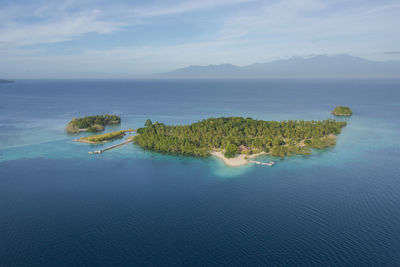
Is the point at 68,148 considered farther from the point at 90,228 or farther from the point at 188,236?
the point at 188,236

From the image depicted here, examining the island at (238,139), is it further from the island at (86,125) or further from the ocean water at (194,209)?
the island at (86,125)

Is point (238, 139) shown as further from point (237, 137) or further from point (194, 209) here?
point (194, 209)

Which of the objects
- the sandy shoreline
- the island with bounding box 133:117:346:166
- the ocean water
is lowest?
the ocean water

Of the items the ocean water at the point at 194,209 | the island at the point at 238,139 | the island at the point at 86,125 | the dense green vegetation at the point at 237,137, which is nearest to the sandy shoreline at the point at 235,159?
the island at the point at 238,139

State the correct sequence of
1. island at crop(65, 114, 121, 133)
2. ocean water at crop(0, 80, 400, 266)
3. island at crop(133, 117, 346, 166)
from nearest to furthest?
1. ocean water at crop(0, 80, 400, 266)
2. island at crop(133, 117, 346, 166)
3. island at crop(65, 114, 121, 133)

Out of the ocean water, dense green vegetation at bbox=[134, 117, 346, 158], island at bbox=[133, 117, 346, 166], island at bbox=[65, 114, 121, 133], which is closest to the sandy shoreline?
island at bbox=[133, 117, 346, 166]

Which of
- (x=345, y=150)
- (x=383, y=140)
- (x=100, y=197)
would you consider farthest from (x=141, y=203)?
(x=383, y=140)

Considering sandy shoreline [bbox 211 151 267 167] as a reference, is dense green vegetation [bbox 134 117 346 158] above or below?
above

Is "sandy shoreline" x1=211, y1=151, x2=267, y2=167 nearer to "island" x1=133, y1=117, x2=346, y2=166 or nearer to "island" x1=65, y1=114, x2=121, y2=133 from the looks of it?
"island" x1=133, y1=117, x2=346, y2=166
